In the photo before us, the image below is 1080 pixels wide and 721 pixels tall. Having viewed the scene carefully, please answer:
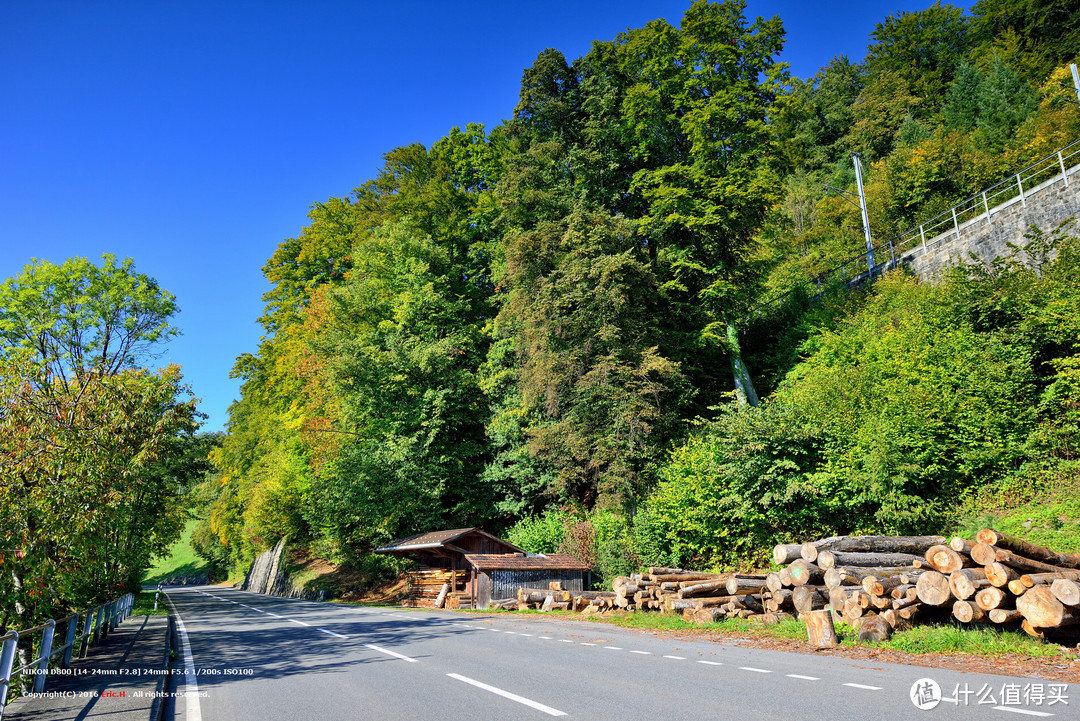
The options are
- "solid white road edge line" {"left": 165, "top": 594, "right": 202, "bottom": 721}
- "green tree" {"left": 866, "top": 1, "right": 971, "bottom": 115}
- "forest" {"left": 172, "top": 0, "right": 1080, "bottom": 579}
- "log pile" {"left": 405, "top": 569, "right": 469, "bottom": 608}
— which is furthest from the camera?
"green tree" {"left": 866, "top": 1, "right": 971, "bottom": 115}

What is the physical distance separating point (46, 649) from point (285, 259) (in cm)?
4135

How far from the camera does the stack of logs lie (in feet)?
26.8

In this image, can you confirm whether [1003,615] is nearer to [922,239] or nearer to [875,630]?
[875,630]

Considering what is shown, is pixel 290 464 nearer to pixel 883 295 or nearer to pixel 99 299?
pixel 99 299

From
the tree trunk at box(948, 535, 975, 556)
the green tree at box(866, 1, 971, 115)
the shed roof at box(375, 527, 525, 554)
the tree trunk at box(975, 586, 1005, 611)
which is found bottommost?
the tree trunk at box(975, 586, 1005, 611)

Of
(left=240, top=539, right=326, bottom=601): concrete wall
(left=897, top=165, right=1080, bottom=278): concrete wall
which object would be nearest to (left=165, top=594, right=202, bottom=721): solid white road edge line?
(left=897, top=165, right=1080, bottom=278): concrete wall

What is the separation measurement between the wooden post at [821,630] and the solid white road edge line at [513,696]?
5571 millimetres

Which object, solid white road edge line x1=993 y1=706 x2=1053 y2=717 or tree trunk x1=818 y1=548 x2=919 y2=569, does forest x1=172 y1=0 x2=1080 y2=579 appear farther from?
solid white road edge line x1=993 y1=706 x2=1053 y2=717

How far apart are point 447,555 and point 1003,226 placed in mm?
24671

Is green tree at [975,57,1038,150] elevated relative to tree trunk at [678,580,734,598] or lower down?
elevated

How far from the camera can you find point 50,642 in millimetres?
7844

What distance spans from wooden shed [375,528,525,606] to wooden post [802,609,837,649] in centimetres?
1509

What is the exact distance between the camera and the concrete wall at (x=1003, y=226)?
19.5 metres

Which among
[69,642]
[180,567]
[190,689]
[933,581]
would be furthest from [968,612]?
[180,567]
